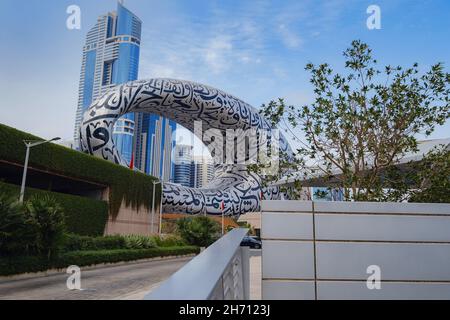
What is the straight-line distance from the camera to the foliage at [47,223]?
47.6 feet

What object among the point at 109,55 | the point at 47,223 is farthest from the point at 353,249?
the point at 109,55

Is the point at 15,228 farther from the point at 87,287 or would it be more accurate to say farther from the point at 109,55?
the point at 109,55

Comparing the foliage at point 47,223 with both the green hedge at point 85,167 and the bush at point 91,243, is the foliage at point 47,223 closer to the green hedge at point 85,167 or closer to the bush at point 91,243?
the bush at point 91,243

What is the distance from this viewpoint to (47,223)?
14.6m

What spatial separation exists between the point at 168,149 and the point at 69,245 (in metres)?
93.0

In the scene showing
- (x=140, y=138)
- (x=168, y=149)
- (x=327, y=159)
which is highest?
(x=140, y=138)

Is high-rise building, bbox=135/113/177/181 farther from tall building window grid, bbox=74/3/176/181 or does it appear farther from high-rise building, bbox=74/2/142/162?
high-rise building, bbox=74/2/142/162

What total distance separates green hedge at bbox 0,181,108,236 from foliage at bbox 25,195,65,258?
6.55 m

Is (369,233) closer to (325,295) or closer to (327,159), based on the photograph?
(325,295)

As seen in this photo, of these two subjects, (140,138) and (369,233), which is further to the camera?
(140,138)

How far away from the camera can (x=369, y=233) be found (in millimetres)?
5039

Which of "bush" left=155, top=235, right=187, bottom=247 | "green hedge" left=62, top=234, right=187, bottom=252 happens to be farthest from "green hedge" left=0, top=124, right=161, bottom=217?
"green hedge" left=62, top=234, right=187, bottom=252

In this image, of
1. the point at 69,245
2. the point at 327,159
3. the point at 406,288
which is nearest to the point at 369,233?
the point at 406,288

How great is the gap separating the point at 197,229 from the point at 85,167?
11083mm
